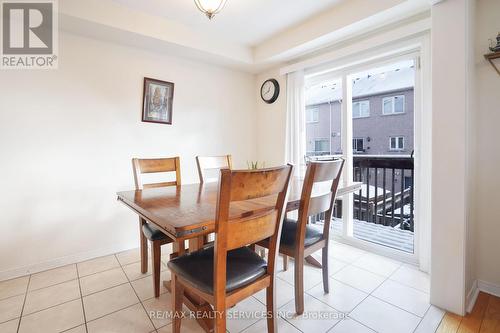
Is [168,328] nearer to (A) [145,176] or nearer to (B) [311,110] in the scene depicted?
(A) [145,176]

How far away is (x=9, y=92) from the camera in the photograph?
2027 mm

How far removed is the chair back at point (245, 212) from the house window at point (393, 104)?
7.02 feet

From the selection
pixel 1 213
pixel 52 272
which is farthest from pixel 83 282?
pixel 1 213

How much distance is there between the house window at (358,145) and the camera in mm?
2769

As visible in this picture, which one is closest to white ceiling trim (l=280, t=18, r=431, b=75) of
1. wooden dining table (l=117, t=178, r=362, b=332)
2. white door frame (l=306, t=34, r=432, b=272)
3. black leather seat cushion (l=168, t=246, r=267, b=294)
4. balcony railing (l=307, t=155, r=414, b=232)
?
white door frame (l=306, t=34, r=432, b=272)

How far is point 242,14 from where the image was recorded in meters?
2.40

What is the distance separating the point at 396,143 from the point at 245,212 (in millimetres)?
2204

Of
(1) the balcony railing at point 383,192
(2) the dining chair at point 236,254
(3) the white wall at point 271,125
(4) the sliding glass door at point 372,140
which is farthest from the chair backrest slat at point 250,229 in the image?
(3) the white wall at point 271,125

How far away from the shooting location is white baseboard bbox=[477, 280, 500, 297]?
5.69 ft

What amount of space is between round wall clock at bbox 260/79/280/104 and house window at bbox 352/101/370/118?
3.47 feet

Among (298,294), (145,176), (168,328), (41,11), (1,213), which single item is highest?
(41,11)

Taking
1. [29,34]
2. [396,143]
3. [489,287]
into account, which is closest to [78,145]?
[29,34]

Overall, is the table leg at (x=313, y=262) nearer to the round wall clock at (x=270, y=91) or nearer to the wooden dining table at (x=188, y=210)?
the wooden dining table at (x=188, y=210)

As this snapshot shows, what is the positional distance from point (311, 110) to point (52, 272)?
327 centimetres
